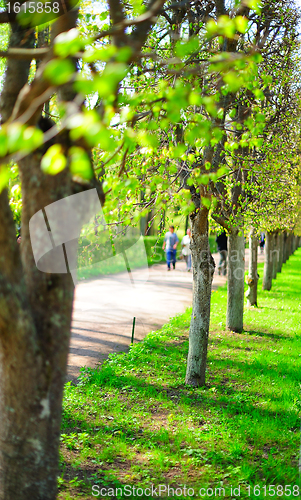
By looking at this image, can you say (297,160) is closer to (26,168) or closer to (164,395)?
(164,395)

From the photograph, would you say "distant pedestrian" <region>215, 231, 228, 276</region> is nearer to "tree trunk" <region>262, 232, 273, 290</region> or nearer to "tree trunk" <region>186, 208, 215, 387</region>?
"tree trunk" <region>262, 232, 273, 290</region>

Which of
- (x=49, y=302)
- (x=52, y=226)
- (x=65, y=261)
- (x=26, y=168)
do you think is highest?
(x=26, y=168)

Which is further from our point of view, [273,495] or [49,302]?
[273,495]

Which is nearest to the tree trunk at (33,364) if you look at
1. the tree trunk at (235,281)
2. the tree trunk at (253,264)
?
the tree trunk at (235,281)

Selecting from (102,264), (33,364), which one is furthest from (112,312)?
(33,364)

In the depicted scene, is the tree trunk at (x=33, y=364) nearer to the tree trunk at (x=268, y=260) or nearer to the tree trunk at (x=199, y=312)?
the tree trunk at (x=199, y=312)

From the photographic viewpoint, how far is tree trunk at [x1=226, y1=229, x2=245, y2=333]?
9.61 metres

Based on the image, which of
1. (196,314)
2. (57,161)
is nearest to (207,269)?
(196,314)

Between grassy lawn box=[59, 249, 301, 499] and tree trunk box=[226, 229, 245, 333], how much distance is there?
42.2 inches

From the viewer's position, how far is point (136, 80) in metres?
5.95

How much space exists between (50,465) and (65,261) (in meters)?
1.47

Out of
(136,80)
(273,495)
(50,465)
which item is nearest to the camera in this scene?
(50,465)

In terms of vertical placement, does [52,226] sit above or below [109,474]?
above

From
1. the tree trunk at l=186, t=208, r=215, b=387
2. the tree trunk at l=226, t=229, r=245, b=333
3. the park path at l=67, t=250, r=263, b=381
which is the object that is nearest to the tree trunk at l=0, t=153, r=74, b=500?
the park path at l=67, t=250, r=263, b=381
